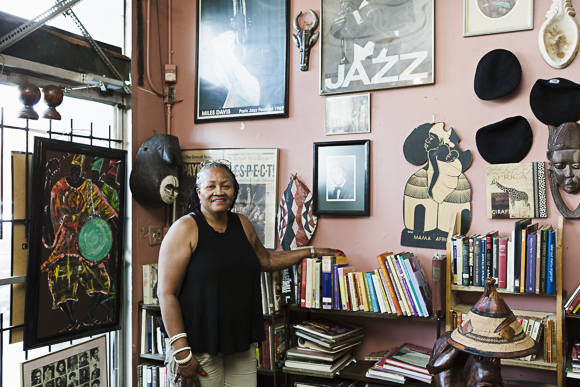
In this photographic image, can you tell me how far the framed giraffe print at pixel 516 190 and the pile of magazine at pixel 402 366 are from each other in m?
0.81

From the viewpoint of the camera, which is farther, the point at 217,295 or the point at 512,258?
the point at 512,258

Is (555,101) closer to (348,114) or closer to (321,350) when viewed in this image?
(348,114)

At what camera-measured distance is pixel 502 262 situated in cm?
228

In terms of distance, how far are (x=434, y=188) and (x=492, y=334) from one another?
1.23 m

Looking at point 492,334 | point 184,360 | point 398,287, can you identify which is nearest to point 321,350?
point 398,287

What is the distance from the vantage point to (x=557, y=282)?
2.15m

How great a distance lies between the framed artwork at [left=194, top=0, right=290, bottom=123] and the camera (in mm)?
3047

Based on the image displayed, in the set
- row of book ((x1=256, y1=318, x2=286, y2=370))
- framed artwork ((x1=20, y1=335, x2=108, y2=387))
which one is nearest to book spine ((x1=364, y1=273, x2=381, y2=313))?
row of book ((x1=256, y1=318, x2=286, y2=370))

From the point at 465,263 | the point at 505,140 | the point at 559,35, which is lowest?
the point at 465,263

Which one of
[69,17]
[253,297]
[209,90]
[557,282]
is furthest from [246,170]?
[557,282]

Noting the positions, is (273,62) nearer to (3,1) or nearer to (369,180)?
(369,180)

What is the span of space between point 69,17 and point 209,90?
0.91m

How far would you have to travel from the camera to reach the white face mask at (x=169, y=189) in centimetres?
296

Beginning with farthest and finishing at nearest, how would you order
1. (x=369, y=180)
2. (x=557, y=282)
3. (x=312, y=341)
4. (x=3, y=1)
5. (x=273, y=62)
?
1. (x=273, y=62)
2. (x=369, y=180)
3. (x=312, y=341)
4. (x=3, y=1)
5. (x=557, y=282)
